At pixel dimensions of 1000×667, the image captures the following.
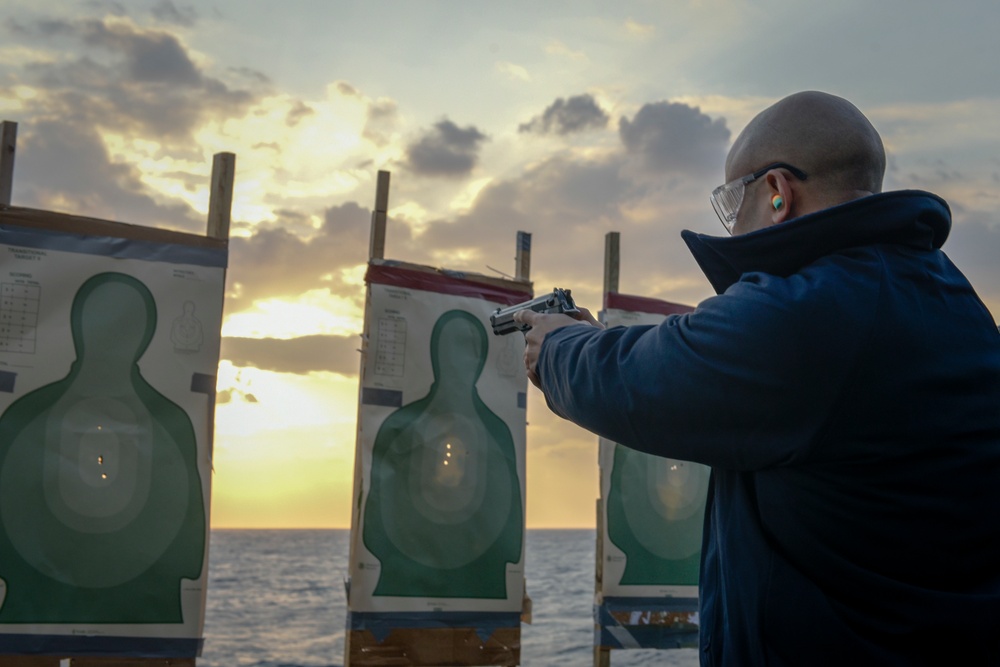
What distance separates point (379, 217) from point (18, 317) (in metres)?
1.53

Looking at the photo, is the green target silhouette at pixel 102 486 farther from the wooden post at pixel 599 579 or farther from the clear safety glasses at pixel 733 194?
the clear safety glasses at pixel 733 194

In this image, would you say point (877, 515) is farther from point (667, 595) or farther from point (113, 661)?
point (667, 595)

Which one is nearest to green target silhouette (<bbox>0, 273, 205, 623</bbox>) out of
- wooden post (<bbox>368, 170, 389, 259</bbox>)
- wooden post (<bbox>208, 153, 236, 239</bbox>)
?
wooden post (<bbox>208, 153, 236, 239</bbox>)

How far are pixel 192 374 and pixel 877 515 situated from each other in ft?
10.2

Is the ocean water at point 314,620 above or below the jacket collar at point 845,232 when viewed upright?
below

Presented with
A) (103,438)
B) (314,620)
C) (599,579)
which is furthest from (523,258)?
(314,620)

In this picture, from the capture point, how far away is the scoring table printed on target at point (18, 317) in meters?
3.38

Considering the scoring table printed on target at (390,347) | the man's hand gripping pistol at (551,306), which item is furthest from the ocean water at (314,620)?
the man's hand gripping pistol at (551,306)

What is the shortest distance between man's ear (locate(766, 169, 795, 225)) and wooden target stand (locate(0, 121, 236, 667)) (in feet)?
9.69

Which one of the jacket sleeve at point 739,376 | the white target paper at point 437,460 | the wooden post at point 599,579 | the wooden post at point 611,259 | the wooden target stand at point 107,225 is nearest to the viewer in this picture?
the jacket sleeve at point 739,376

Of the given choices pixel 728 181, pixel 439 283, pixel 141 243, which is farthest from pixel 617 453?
pixel 728 181

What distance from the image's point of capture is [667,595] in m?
4.76

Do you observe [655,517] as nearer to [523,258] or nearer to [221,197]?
[523,258]

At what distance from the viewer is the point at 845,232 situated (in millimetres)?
1007
